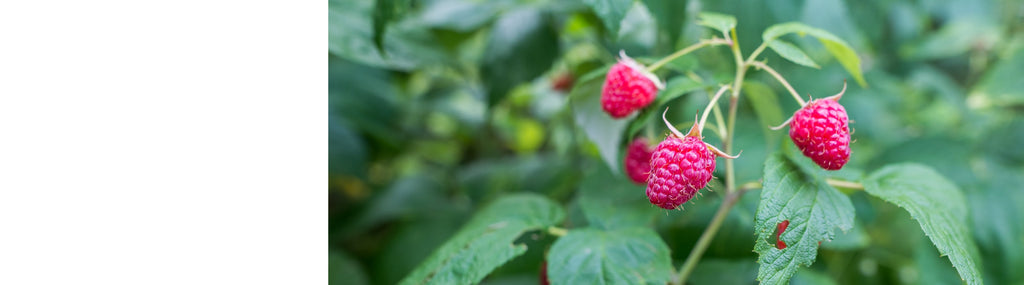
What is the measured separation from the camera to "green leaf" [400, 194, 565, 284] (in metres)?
0.59

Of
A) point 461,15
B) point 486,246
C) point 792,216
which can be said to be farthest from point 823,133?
point 461,15

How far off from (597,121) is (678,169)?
20cm

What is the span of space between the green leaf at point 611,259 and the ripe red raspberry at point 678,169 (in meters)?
0.10

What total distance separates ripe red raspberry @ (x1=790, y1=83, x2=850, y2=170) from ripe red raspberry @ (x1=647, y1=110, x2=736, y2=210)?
7cm

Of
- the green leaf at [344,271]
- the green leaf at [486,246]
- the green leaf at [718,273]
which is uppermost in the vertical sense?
the green leaf at [486,246]

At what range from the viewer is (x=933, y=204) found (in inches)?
21.8

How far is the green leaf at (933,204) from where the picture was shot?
492 mm

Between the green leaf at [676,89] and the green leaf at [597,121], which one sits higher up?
the green leaf at [676,89]

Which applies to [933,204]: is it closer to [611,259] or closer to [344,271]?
[611,259]

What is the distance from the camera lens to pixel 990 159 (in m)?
1.34
